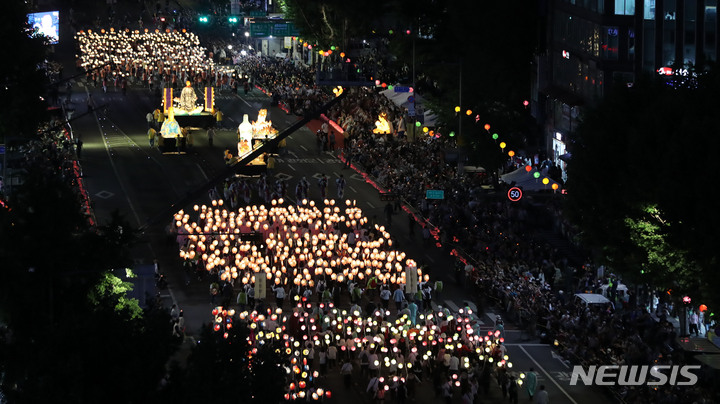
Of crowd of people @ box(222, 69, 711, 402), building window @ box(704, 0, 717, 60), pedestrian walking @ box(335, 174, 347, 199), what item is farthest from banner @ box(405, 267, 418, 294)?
building window @ box(704, 0, 717, 60)

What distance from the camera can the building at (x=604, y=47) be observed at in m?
67.8

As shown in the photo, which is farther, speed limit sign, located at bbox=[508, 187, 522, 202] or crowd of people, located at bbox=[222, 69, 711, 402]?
speed limit sign, located at bbox=[508, 187, 522, 202]

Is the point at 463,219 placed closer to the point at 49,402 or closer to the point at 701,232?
the point at 701,232

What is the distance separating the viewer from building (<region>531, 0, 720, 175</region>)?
6775cm

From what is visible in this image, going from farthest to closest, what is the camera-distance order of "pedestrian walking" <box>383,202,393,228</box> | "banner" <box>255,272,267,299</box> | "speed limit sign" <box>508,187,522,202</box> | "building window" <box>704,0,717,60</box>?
"building window" <box>704,0,717,60</box>, "pedestrian walking" <box>383,202,393,228</box>, "speed limit sign" <box>508,187,522,202</box>, "banner" <box>255,272,267,299</box>

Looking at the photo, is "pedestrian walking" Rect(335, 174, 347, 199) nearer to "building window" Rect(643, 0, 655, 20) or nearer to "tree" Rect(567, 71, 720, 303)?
"building window" Rect(643, 0, 655, 20)

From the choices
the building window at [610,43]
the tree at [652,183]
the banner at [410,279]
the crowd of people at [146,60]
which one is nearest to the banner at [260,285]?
the banner at [410,279]

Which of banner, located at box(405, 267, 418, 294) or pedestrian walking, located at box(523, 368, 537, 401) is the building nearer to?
banner, located at box(405, 267, 418, 294)

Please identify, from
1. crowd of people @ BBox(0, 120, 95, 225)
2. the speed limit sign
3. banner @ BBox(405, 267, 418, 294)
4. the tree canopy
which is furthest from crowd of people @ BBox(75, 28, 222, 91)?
banner @ BBox(405, 267, 418, 294)

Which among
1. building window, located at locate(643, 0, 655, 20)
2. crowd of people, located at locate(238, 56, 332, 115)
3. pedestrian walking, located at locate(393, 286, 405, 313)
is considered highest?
building window, located at locate(643, 0, 655, 20)

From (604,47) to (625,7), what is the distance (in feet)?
7.62

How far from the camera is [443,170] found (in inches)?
2913

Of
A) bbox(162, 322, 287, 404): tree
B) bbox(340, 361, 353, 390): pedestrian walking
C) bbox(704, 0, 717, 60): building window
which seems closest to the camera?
bbox(162, 322, 287, 404): tree

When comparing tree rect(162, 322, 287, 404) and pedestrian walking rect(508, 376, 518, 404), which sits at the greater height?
tree rect(162, 322, 287, 404)
